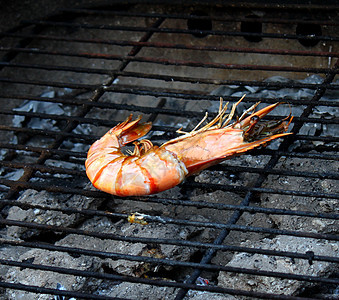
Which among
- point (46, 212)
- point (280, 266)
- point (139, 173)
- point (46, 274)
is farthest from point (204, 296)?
A: point (46, 212)

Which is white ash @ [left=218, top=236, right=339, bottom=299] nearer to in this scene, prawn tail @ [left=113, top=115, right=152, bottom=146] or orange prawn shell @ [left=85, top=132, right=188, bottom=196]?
orange prawn shell @ [left=85, top=132, right=188, bottom=196]

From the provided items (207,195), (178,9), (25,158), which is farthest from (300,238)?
(178,9)

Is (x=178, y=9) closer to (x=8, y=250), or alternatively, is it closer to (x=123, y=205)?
(x=123, y=205)

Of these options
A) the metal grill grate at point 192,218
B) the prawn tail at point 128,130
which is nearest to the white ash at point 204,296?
the metal grill grate at point 192,218

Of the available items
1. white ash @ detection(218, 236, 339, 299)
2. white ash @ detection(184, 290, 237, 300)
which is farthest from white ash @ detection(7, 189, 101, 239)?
white ash @ detection(218, 236, 339, 299)

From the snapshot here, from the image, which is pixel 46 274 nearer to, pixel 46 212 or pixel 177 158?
pixel 46 212

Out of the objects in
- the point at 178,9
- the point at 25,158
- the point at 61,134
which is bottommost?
the point at 25,158

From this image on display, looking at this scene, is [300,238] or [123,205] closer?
[300,238]
